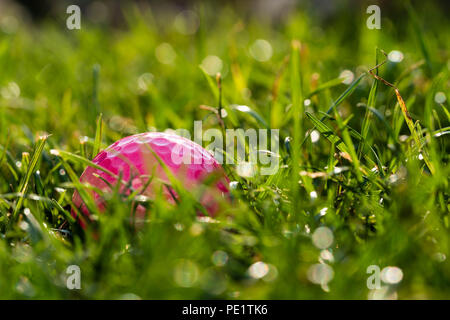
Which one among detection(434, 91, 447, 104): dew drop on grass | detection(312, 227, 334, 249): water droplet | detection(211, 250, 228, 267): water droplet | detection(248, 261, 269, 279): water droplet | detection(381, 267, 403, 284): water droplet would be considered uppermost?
detection(434, 91, 447, 104): dew drop on grass

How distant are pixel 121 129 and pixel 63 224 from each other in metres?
0.69

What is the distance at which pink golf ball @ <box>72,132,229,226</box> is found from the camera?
1076 millimetres

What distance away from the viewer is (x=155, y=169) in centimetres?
108

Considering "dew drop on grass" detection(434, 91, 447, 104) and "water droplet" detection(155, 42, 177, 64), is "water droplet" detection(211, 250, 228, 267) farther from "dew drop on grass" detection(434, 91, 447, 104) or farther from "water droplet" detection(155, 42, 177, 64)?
"water droplet" detection(155, 42, 177, 64)

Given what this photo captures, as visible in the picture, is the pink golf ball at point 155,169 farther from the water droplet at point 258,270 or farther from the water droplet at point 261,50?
the water droplet at point 261,50

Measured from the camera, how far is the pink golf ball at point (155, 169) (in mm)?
1076

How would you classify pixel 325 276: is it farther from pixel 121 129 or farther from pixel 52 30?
pixel 52 30

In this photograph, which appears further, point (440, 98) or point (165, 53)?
point (165, 53)

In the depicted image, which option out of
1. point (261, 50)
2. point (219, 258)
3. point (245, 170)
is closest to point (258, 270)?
point (219, 258)

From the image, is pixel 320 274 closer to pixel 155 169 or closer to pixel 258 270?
pixel 258 270

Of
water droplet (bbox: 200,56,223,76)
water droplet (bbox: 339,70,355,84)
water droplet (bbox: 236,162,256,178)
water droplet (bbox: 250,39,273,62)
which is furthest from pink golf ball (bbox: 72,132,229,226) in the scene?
water droplet (bbox: 250,39,273,62)

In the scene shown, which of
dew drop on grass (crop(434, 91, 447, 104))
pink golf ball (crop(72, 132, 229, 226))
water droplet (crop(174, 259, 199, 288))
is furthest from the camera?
dew drop on grass (crop(434, 91, 447, 104))

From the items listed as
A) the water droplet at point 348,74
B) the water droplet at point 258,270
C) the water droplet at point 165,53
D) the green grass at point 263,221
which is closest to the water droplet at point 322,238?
the green grass at point 263,221
